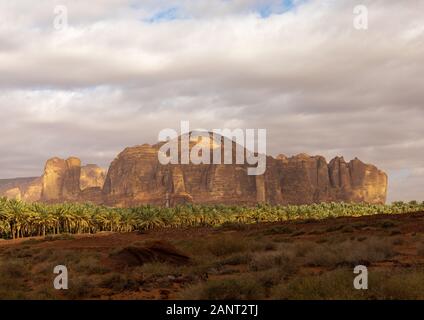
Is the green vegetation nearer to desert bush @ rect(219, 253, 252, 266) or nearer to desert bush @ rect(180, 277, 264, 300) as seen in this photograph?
desert bush @ rect(219, 253, 252, 266)

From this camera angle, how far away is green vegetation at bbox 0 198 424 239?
2657 inches

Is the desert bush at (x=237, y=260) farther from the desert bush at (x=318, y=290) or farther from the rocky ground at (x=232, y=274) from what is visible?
the desert bush at (x=318, y=290)

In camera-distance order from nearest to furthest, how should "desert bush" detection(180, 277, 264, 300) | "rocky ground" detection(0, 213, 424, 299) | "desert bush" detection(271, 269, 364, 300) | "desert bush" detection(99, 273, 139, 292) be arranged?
"desert bush" detection(271, 269, 364, 300) → "rocky ground" detection(0, 213, 424, 299) → "desert bush" detection(180, 277, 264, 300) → "desert bush" detection(99, 273, 139, 292)

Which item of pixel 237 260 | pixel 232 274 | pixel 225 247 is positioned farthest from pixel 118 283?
pixel 225 247

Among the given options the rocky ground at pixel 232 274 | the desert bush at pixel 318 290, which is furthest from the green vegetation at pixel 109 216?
the desert bush at pixel 318 290

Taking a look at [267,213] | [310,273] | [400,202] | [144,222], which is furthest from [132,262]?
[400,202]

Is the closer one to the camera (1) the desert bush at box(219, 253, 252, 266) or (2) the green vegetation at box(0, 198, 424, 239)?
(1) the desert bush at box(219, 253, 252, 266)

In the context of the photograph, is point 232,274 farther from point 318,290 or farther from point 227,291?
point 318,290

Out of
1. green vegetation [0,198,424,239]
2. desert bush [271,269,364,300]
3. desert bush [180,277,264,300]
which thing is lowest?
green vegetation [0,198,424,239]

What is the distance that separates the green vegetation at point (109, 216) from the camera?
67500mm

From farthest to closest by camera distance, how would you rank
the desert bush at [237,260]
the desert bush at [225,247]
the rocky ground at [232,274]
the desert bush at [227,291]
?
the desert bush at [225,247] → the desert bush at [237,260] → the desert bush at [227,291] → the rocky ground at [232,274]

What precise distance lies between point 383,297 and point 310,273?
381 centimetres

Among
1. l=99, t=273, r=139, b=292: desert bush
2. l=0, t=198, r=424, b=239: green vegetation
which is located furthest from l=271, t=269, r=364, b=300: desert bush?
l=0, t=198, r=424, b=239: green vegetation
